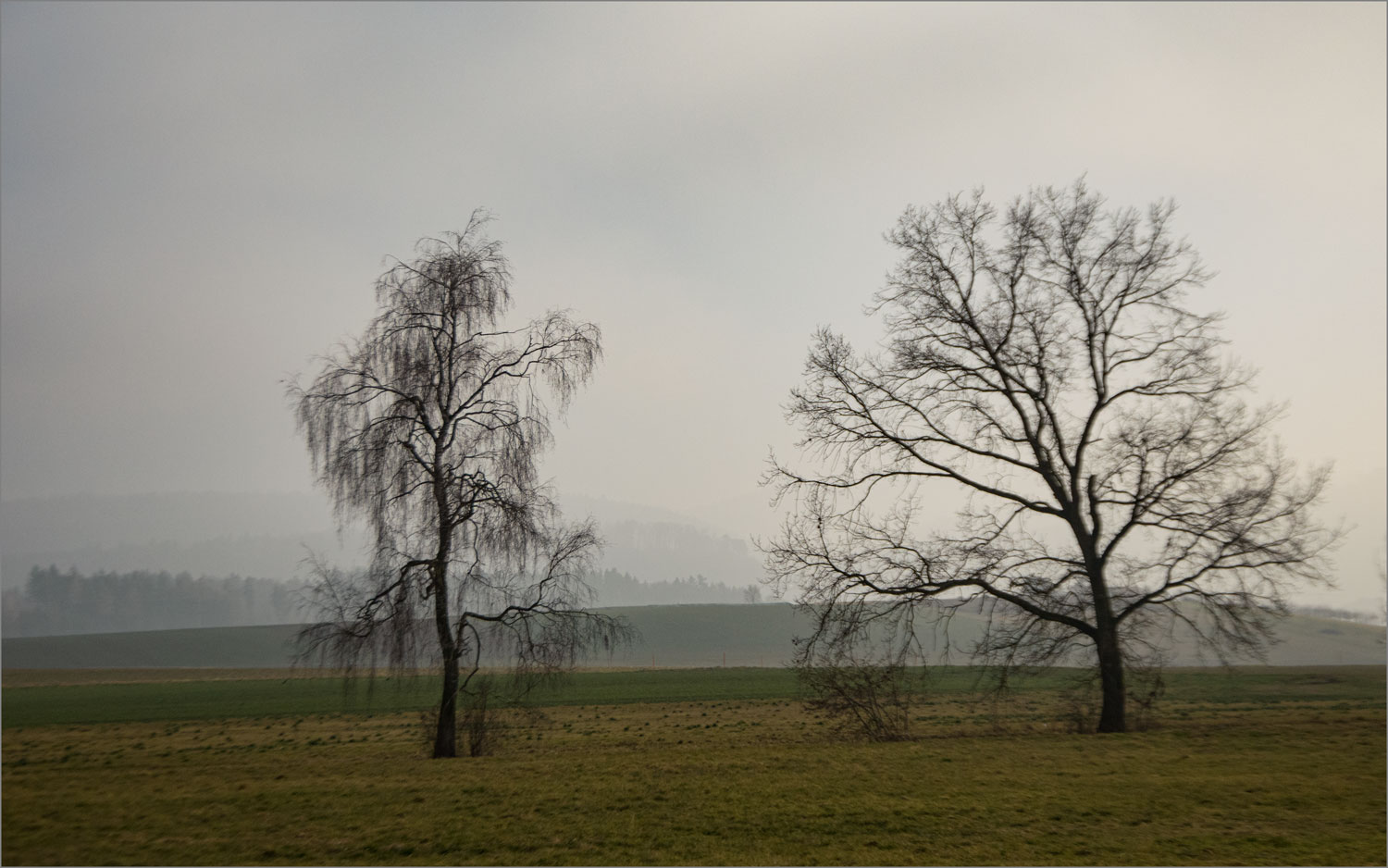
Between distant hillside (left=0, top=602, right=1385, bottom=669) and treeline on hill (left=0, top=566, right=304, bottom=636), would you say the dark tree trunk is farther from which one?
treeline on hill (left=0, top=566, right=304, bottom=636)

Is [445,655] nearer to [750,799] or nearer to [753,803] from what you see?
[750,799]

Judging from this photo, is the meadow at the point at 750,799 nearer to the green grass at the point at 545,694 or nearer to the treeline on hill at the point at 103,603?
the green grass at the point at 545,694

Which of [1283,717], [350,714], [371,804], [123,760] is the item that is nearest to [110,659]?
[350,714]

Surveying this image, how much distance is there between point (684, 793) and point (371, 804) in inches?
194

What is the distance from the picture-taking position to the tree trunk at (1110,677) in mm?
18547

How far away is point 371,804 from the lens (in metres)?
12.0

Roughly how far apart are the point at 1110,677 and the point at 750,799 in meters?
11.3

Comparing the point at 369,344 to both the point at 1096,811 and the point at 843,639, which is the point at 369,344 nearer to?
the point at 843,639

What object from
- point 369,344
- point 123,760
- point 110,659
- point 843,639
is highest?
point 369,344

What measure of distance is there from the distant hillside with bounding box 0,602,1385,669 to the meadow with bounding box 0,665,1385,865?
8075 cm

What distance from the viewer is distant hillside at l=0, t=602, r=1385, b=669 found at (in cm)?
10131

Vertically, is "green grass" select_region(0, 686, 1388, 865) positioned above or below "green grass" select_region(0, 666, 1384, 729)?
above

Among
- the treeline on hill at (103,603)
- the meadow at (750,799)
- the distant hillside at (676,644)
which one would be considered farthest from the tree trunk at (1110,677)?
the treeline on hill at (103,603)

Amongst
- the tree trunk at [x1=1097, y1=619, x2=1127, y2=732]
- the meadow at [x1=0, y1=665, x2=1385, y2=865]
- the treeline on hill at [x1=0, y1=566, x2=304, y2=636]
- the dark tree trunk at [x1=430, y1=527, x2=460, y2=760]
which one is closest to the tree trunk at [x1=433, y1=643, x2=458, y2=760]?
the dark tree trunk at [x1=430, y1=527, x2=460, y2=760]
